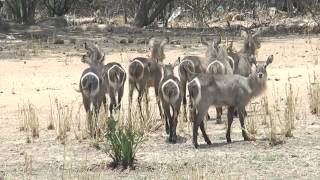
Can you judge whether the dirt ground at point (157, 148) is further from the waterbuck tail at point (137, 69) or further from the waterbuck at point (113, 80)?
the waterbuck tail at point (137, 69)

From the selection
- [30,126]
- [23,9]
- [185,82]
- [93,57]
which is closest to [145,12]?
[23,9]

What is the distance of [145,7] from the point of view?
31.4 metres

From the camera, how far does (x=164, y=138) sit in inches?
464

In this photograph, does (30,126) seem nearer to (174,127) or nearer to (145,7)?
(174,127)

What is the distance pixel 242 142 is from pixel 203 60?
3.03 m

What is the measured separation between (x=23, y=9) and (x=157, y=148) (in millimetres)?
22453

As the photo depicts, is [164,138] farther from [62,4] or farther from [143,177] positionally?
[62,4]

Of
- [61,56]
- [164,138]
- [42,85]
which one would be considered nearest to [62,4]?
[61,56]

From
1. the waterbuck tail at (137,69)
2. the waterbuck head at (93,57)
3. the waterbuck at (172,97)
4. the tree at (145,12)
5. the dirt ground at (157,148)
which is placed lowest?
the dirt ground at (157,148)

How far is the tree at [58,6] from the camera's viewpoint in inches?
1460

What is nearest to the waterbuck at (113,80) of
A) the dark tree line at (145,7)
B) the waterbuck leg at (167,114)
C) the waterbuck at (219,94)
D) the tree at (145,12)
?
the waterbuck leg at (167,114)

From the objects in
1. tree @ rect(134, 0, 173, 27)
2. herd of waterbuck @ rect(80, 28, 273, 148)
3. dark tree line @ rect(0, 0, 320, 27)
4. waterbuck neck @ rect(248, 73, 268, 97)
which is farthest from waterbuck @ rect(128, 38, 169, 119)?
tree @ rect(134, 0, 173, 27)

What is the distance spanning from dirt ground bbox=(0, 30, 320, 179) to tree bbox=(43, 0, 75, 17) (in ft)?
58.2

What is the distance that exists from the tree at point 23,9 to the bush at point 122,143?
74.9 feet
